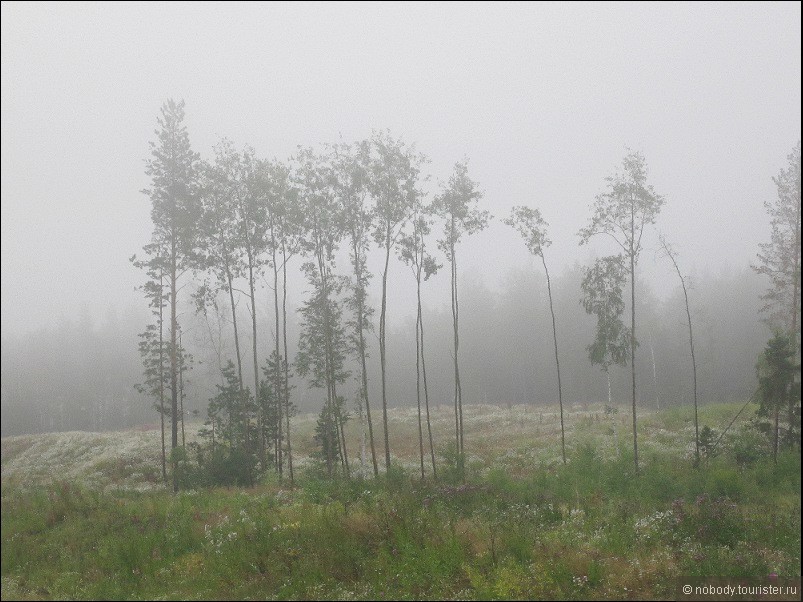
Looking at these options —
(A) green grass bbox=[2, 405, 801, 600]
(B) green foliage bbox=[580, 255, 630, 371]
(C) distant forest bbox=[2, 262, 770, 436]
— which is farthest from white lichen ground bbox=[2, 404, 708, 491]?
(C) distant forest bbox=[2, 262, 770, 436]

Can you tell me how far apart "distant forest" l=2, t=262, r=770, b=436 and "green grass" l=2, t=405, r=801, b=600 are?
52559mm

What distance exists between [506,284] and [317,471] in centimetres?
7080

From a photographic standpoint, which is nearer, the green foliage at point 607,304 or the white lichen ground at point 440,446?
the white lichen ground at point 440,446

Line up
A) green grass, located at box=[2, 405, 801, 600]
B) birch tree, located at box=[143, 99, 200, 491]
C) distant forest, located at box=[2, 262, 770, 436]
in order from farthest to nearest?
distant forest, located at box=[2, 262, 770, 436] → birch tree, located at box=[143, 99, 200, 491] → green grass, located at box=[2, 405, 801, 600]

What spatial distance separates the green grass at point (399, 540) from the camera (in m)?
8.39

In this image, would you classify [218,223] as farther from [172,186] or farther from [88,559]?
[88,559]

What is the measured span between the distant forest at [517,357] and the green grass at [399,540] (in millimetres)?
52559

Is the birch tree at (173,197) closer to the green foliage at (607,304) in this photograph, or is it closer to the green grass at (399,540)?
the green grass at (399,540)

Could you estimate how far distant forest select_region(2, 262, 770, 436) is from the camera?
6925 centimetres

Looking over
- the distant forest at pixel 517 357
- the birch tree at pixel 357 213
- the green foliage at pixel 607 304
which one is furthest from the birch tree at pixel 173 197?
the distant forest at pixel 517 357

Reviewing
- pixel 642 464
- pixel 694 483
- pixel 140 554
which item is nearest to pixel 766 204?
pixel 642 464

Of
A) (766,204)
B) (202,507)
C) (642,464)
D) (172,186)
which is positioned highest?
(172,186)

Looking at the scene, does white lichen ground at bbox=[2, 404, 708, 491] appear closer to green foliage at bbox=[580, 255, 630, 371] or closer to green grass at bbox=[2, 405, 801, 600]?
green foliage at bbox=[580, 255, 630, 371]

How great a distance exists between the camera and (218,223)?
976 inches
